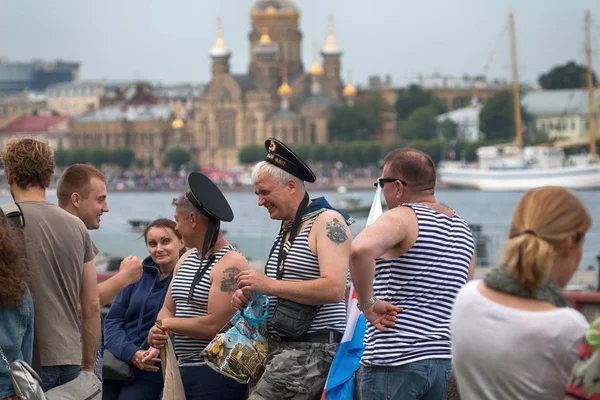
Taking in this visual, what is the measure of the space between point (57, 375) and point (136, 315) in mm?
783

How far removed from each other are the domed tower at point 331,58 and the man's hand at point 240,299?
10794cm

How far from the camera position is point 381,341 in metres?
3.39

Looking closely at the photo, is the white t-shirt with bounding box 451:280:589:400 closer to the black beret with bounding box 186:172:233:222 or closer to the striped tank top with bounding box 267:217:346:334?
the striped tank top with bounding box 267:217:346:334

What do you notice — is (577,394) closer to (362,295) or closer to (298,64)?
(362,295)

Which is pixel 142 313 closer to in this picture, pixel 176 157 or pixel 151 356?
pixel 151 356

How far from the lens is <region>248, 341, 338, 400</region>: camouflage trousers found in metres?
3.66

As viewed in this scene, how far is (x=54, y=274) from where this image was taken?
11.8 feet

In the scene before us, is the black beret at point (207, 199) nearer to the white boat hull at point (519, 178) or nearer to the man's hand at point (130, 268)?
the man's hand at point (130, 268)

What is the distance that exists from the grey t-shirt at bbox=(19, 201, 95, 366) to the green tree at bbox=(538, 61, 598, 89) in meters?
106

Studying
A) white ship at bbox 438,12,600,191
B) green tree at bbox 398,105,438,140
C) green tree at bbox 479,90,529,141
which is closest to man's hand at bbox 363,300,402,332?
white ship at bbox 438,12,600,191

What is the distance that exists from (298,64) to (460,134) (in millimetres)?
17456

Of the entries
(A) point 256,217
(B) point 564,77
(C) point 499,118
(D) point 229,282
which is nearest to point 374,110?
(C) point 499,118

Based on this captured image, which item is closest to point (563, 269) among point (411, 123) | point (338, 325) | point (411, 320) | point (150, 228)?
point (411, 320)

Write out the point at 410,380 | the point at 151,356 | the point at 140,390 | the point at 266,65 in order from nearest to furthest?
the point at 410,380 → the point at 151,356 → the point at 140,390 → the point at 266,65
